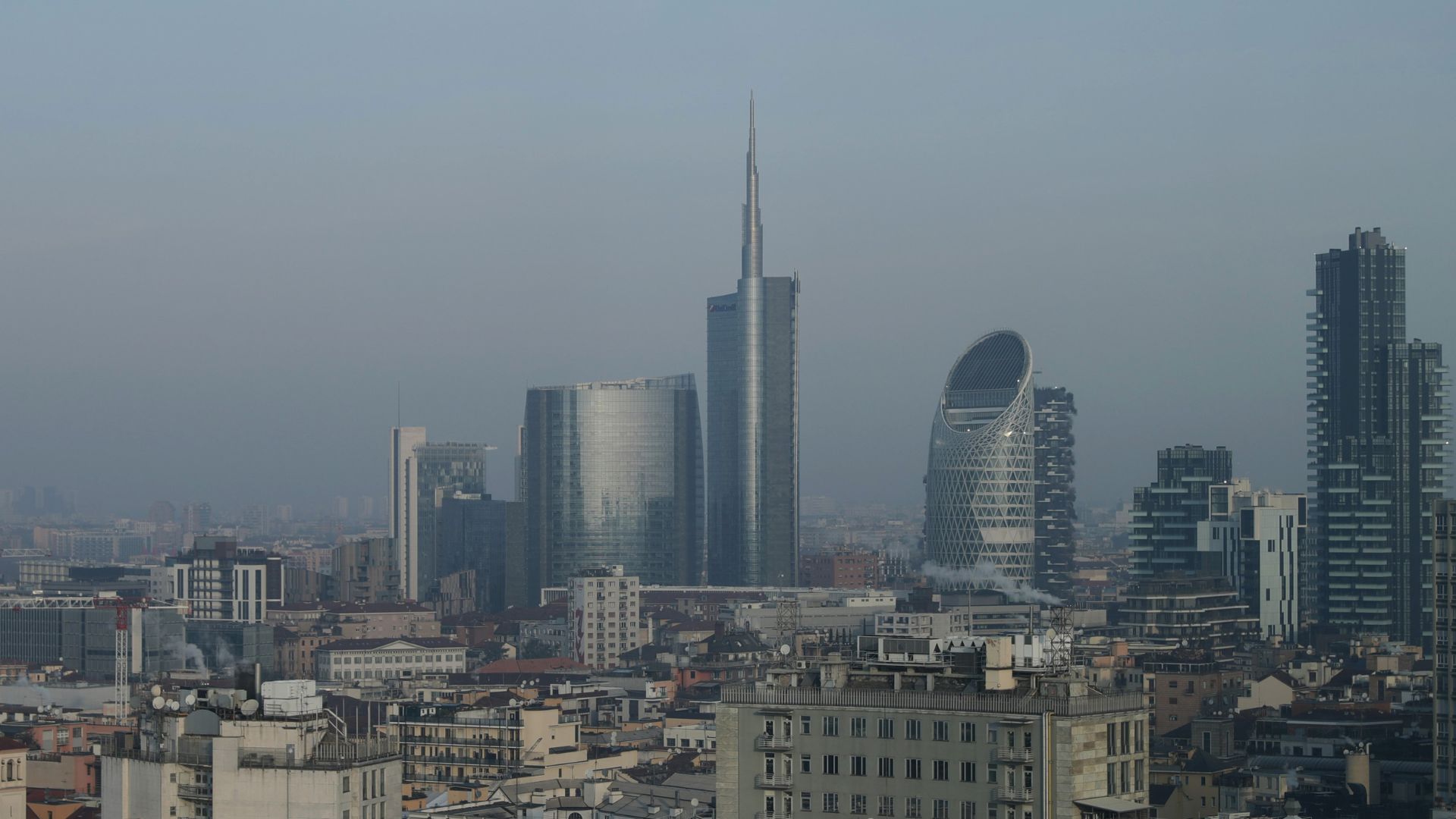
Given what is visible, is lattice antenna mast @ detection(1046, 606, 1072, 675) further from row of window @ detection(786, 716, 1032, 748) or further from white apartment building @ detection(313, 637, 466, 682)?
white apartment building @ detection(313, 637, 466, 682)

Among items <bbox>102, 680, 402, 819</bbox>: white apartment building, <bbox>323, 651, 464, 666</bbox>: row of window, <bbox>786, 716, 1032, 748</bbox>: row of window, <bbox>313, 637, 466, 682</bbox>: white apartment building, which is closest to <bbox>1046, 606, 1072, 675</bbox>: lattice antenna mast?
<bbox>786, 716, 1032, 748</bbox>: row of window

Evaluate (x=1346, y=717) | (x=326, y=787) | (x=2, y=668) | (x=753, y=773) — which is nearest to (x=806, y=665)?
(x=753, y=773)

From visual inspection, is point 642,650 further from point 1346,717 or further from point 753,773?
point 753,773

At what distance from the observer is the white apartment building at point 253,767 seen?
49.1 meters

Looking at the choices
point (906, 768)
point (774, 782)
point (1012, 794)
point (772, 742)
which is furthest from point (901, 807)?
point (772, 742)

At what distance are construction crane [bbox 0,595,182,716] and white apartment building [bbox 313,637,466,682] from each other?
1218cm

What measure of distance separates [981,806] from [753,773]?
5250 mm

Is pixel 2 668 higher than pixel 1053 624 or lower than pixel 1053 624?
lower

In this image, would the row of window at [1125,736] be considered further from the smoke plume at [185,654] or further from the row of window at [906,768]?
the smoke plume at [185,654]

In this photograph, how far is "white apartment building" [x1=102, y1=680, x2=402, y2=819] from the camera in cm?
4909

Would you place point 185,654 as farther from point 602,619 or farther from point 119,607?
point 602,619

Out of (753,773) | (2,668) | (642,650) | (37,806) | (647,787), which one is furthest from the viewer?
(642,650)

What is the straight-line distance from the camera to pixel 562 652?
196125 millimetres

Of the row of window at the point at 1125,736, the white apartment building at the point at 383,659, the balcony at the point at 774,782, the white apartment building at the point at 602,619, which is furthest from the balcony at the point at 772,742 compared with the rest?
the white apartment building at the point at 602,619
